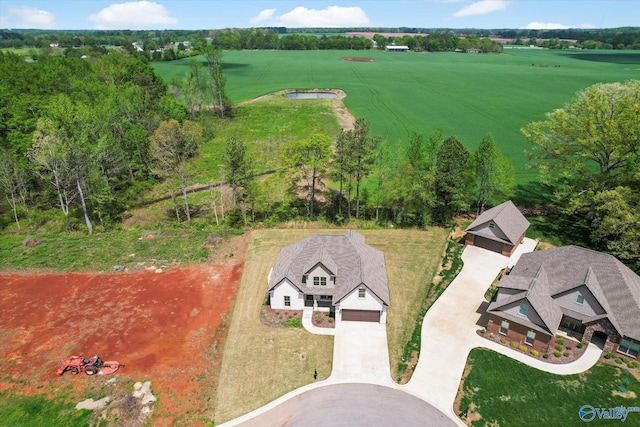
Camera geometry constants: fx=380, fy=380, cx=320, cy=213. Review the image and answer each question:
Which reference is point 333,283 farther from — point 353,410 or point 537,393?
point 537,393

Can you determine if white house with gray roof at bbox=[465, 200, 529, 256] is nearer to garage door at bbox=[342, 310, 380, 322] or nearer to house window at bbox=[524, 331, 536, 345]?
house window at bbox=[524, 331, 536, 345]

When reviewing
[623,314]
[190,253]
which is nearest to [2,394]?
[190,253]

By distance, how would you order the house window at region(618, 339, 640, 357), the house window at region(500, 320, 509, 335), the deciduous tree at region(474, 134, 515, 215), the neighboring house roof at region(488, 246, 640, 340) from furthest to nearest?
1. the deciduous tree at region(474, 134, 515, 215)
2. the house window at region(500, 320, 509, 335)
3. the neighboring house roof at region(488, 246, 640, 340)
4. the house window at region(618, 339, 640, 357)

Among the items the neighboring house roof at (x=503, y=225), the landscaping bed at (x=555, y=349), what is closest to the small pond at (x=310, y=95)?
the neighboring house roof at (x=503, y=225)

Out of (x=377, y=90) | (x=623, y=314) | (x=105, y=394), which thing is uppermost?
(x=377, y=90)

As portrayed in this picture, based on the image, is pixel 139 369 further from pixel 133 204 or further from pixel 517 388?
pixel 133 204

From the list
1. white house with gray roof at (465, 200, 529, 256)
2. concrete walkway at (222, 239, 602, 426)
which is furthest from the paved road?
white house with gray roof at (465, 200, 529, 256)
